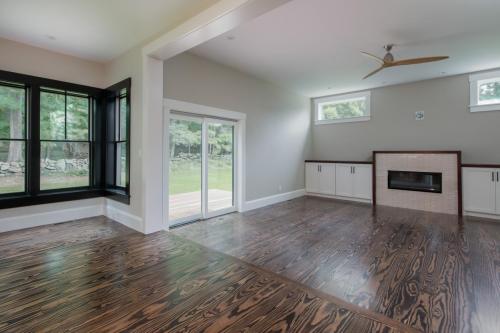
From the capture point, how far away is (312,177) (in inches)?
287

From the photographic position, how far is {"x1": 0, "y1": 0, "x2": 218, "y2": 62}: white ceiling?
9.25 ft

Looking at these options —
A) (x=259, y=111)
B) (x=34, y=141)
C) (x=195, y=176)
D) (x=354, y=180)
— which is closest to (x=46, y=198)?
(x=34, y=141)

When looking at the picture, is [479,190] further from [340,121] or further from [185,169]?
[185,169]

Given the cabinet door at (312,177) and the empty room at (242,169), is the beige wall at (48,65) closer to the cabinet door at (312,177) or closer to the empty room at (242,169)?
the empty room at (242,169)

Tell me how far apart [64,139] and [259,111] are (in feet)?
12.6

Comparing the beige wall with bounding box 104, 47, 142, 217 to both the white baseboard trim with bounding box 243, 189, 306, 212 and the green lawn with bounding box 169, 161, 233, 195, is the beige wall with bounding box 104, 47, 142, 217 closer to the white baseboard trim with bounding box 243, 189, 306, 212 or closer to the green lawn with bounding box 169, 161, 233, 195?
the green lawn with bounding box 169, 161, 233, 195

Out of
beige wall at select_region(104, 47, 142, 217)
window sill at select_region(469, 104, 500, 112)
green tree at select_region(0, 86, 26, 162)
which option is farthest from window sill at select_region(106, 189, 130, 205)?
window sill at select_region(469, 104, 500, 112)

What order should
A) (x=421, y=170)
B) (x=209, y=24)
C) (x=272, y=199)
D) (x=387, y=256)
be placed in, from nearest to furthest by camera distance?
(x=209, y=24)
(x=387, y=256)
(x=421, y=170)
(x=272, y=199)

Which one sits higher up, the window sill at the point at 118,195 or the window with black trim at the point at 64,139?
the window with black trim at the point at 64,139

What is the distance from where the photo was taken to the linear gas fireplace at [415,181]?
18.0ft

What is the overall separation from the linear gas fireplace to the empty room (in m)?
0.03

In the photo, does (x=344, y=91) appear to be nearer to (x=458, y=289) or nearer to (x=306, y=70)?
(x=306, y=70)

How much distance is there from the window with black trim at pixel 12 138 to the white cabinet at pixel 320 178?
6.33m

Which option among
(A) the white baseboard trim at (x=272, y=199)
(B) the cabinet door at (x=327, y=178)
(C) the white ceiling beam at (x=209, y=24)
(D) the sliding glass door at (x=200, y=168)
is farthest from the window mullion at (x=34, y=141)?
(B) the cabinet door at (x=327, y=178)
